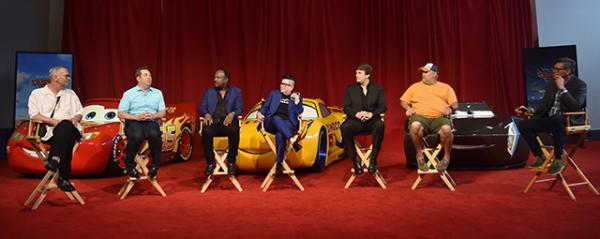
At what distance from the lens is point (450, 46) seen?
26.8 feet

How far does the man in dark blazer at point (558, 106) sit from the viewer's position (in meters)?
4.25

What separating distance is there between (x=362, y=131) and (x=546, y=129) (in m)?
1.65

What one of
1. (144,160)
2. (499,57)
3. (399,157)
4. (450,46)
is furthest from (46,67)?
(499,57)

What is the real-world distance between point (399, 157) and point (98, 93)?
5126 millimetres

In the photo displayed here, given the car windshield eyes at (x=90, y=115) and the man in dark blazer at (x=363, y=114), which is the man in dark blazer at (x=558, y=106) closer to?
the man in dark blazer at (x=363, y=114)

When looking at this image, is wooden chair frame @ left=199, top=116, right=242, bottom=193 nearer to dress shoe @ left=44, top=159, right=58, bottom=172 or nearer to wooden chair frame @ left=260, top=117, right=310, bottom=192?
wooden chair frame @ left=260, top=117, right=310, bottom=192

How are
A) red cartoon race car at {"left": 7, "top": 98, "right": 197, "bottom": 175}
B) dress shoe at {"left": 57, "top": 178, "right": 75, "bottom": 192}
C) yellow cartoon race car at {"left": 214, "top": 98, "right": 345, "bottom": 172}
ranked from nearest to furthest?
dress shoe at {"left": 57, "top": 178, "right": 75, "bottom": 192} < red cartoon race car at {"left": 7, "top": 98, "right": 197, "bottom": 175} < yellow cartoon race car at {"left": 214, "top": 98, "right": 345, "bottom": 172}

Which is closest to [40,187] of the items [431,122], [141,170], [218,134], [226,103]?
[141,170]

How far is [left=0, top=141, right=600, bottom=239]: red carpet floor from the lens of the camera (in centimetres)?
319

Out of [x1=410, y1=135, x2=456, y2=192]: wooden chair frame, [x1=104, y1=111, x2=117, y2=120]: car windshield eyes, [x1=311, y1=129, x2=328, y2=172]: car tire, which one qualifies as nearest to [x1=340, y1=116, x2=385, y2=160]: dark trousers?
[x1=410, y1=135, x2=456, y2=192]: wooden chair frame

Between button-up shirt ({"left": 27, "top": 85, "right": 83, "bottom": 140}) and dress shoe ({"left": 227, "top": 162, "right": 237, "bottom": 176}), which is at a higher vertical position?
button-up shirt ({"left": 27, "top": 85, "right": 83, "bottom": 140})

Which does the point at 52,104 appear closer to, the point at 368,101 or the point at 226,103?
the point at 226,103

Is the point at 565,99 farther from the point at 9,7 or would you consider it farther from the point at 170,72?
the point at 9,7

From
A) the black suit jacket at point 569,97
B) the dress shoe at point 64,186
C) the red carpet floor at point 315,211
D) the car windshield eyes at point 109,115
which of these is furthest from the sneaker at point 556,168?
the car windshield eyes at point 109,115
